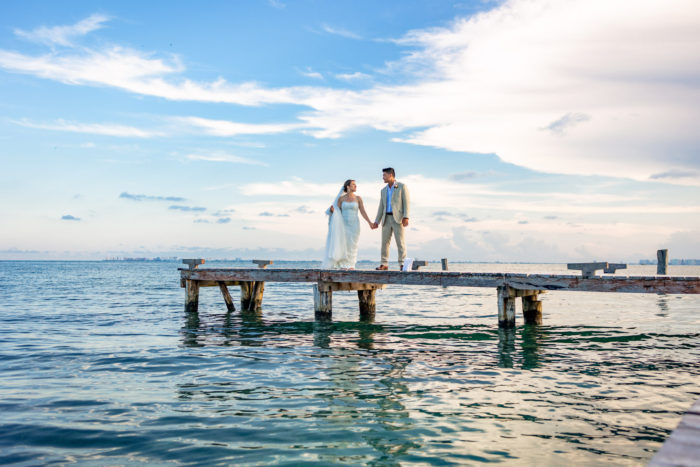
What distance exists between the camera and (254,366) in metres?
9.24

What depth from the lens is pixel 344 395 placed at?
726 centimetres

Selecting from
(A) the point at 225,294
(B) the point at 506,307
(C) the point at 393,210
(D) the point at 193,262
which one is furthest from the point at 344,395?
(A) the point at 225,294

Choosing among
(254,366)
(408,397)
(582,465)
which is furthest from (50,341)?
(582,465)

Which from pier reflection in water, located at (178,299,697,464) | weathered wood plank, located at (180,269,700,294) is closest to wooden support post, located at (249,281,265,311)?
A: weathered wood plank, located at (180,269,700,294)

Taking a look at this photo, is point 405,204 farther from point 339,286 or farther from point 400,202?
point 339,286

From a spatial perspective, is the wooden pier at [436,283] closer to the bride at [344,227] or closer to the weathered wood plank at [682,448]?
the bride at [344,227]

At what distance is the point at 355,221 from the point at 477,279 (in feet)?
11.9

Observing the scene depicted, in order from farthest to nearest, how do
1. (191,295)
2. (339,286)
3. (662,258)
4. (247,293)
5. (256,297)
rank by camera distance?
(662,258), (247,293), (256,297), (191,295), (339,286)

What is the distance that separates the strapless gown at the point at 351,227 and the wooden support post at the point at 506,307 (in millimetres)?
4029

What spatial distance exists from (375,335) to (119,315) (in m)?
10.5

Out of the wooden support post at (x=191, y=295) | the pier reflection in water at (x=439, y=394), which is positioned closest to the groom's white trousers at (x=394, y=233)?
the pier reflection in water at (x=439, y=394)

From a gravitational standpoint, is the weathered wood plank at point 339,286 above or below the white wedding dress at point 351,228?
below

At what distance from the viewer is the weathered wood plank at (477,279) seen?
33.7 ft

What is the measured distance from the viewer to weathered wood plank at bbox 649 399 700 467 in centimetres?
234
